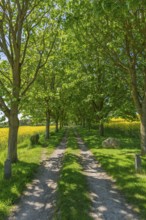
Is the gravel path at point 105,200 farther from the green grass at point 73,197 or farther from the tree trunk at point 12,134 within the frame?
the tree trunk at point 12,134

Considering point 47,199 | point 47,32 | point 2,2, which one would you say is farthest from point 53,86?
point 47,199

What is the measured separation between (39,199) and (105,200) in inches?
100

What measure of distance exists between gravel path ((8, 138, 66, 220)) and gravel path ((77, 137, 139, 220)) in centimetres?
154

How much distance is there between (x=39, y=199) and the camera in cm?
948

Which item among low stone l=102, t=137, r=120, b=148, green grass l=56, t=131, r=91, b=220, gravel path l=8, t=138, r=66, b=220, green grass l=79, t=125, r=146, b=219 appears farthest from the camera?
low stone l=102, t=137, r=120, b=148

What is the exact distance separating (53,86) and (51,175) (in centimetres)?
2085

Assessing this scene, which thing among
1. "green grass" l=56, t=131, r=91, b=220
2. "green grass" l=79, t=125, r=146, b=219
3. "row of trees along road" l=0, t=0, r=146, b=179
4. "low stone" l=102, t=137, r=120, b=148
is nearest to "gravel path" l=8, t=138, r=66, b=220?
"green grass" l=56, t=131, r=91, b=220

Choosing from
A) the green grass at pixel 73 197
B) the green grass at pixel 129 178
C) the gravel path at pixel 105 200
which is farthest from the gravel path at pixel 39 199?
the green grass at pixel 129 178

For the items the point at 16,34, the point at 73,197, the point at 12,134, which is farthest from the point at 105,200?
the point at 16,34

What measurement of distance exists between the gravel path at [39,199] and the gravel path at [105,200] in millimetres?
1540

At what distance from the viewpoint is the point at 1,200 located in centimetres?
912

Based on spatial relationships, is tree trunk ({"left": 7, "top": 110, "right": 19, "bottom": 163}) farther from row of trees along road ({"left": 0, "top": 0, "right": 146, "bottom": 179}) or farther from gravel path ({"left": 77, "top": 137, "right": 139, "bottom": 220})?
gravel path ({"left": 77, "top": 137, "right": 139, "bottom": 220})

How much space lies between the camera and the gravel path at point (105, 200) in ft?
24.9

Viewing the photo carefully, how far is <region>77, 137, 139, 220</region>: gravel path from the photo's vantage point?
24.9 feet
